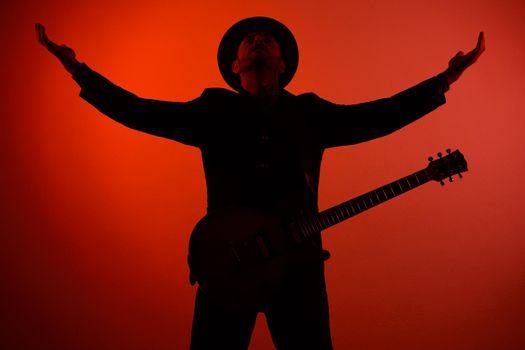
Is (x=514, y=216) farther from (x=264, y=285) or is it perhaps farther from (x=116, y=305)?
(x=116, y=305)

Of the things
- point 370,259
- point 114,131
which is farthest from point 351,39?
point 114,131

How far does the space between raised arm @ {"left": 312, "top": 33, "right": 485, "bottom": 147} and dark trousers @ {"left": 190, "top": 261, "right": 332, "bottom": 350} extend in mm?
506

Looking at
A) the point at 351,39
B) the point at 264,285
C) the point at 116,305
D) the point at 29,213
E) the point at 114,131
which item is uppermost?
the point at 351,39

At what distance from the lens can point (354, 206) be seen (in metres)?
1.15

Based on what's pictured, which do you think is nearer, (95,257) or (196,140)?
(196,140)

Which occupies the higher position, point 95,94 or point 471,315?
point 95,94

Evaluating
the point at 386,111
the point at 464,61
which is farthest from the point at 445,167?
the point at 464,61

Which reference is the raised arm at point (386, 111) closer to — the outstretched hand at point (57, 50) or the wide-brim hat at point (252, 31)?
the wide-brim hat at point (252, 31)

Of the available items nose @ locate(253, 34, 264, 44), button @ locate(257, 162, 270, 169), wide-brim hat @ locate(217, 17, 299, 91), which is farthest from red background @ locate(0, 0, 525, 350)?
button @ locate(257, 162, 270, 169)

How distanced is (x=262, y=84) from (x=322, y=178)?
102 cm

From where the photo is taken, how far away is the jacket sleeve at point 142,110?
1086 mm

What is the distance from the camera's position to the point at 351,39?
2152mm

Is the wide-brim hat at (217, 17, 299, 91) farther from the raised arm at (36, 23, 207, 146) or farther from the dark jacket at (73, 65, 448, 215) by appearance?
the raised arm at (36, 23, 207, 146)

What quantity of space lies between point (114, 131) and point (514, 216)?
2.40 metres
